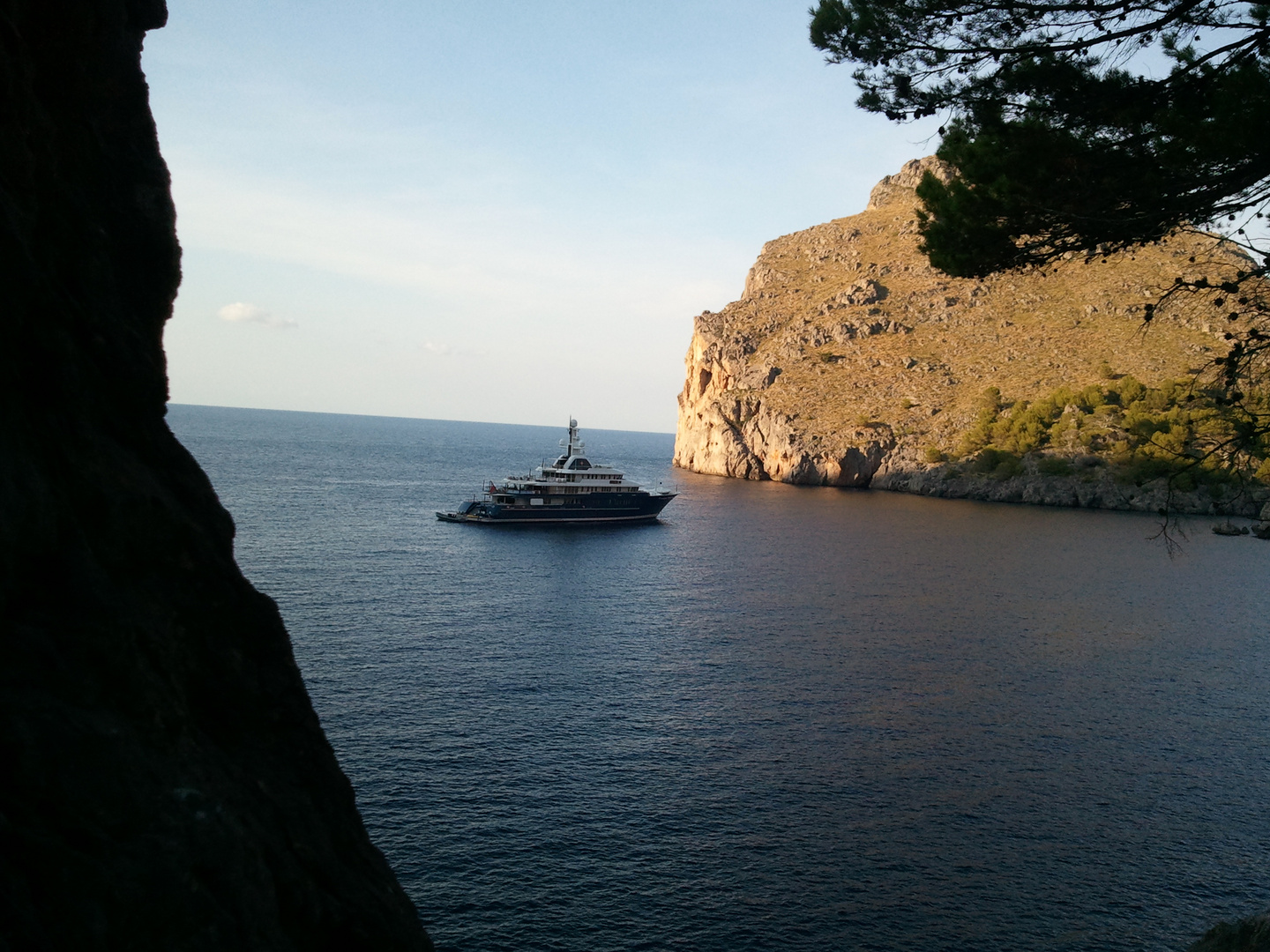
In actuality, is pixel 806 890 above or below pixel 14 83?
below

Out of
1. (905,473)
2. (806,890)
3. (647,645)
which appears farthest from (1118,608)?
(905,473)

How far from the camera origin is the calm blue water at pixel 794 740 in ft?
68.2

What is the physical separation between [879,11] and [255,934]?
49.2 feet

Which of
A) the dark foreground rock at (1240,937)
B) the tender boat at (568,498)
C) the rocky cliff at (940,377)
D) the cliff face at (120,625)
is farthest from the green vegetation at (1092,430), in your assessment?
the cliff face at (120,625)

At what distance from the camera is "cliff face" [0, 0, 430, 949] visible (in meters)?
6.99

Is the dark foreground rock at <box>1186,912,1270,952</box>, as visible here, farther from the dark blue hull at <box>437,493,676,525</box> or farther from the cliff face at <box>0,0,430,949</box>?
the dark blue hull at <box>437,493,676,525</box>

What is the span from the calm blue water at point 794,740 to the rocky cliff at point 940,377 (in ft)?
131

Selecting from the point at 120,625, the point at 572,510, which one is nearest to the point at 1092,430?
the point at 572,510

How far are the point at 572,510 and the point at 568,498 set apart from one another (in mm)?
1308

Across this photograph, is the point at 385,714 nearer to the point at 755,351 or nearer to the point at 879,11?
the point at 879,11

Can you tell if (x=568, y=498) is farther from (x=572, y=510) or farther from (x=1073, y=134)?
(x=1073, y=134)

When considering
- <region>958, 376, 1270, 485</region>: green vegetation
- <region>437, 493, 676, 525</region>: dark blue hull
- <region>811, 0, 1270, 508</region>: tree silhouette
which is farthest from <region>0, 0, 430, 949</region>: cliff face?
<region>958, 376, 1270, 485</region>: green vegetation

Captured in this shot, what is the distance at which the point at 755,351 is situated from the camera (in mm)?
141500

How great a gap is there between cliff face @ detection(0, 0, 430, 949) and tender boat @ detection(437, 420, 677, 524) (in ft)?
225
